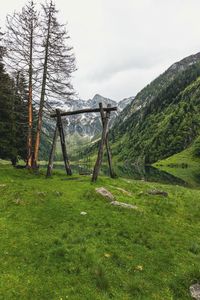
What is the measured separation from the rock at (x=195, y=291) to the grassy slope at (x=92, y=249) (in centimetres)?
20

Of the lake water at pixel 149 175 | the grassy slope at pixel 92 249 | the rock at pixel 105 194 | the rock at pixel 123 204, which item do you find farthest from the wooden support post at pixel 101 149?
the lake water at pixel 149 175

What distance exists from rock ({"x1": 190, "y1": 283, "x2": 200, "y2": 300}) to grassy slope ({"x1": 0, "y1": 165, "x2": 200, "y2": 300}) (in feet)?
0.67

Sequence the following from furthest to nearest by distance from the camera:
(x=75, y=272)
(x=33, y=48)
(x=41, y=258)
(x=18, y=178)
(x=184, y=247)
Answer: (x=33, y=48) → (x=18, y=178) → (x=184, y=247) → (x=41, y=258) → (x=75, y=272)

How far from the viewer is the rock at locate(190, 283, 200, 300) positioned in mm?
8945

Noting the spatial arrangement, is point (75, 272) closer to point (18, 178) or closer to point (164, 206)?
point (164, 206)

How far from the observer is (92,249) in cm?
1140

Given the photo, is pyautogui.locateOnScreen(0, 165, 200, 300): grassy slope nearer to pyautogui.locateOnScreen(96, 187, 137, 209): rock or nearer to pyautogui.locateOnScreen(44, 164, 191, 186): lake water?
pyautogui.locateOnScreen(96, 187, 137, 209): rock

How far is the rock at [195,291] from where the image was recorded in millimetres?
8945

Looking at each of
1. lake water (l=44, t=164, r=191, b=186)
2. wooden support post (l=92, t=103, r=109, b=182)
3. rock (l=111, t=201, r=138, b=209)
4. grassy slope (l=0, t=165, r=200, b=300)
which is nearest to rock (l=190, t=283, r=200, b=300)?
grassy slope (l=0, t=165, r=200, b=300)

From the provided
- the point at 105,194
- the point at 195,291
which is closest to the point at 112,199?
the point at 105,194

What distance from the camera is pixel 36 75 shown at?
30047 millimetres

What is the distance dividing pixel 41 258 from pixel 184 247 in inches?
270

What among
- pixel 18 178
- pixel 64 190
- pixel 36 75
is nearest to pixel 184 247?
pixel 64 190

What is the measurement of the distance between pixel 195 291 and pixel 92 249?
Result: 4.41 meters
